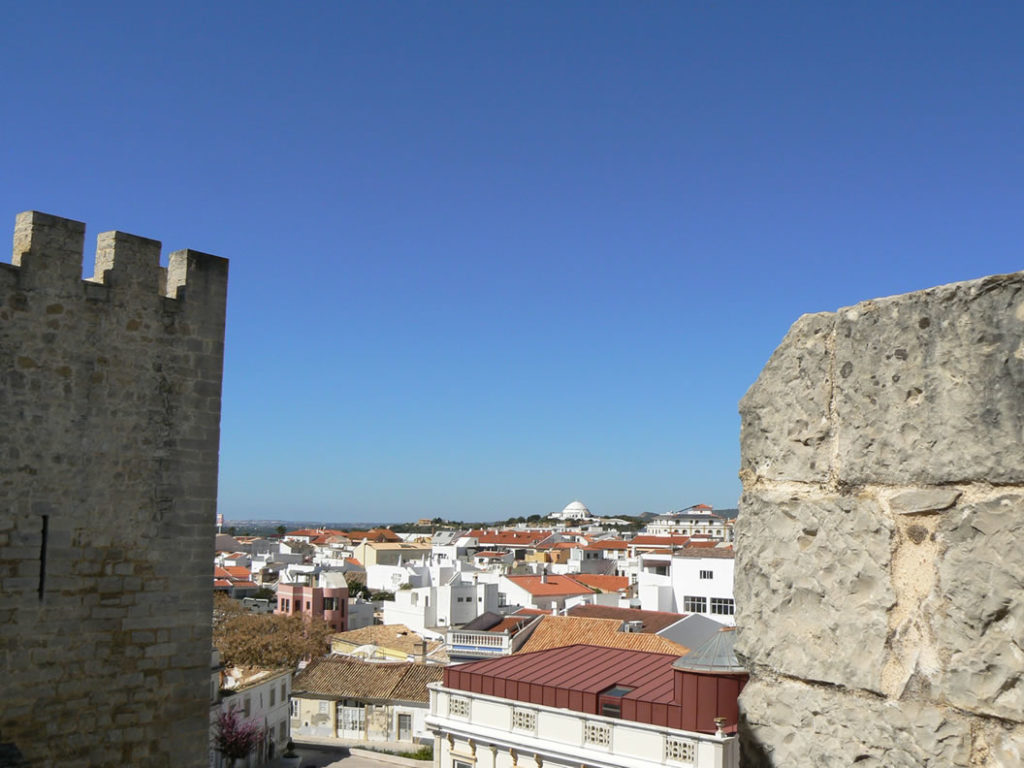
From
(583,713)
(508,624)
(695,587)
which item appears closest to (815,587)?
(583,713)

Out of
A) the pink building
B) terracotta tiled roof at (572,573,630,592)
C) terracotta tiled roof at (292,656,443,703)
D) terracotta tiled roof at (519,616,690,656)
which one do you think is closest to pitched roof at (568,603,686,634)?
terracotta tiled roof at (519,616,690,656)

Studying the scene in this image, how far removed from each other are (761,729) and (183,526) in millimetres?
6342

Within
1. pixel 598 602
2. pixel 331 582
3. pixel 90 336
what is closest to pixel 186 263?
pixel 90 336

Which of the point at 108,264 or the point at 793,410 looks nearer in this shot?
the point at 793,410

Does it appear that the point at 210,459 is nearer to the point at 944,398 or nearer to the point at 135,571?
the point at 135,571

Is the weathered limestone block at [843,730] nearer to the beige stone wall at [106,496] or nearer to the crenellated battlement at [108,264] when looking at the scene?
the beige stone wall at [106,496]

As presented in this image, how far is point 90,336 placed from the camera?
7.40m

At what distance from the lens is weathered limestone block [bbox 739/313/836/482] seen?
2.47m

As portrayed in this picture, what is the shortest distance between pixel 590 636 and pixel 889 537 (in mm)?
31086

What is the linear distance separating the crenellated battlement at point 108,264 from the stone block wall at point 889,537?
20.5 ft

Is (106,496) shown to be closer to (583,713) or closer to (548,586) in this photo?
(583,713)

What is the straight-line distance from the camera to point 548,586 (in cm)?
5628

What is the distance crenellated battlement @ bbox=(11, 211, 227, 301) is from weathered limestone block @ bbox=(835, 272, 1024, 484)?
Answer: 648 centimetres

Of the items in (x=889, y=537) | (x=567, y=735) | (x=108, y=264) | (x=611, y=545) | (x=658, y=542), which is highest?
(x=108, y=264)
